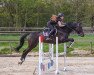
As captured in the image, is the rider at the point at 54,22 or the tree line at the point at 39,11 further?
the tree line at the point at 39,11

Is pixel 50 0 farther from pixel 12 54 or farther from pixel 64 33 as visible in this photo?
Result: pixel 64 33

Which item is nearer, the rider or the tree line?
the rider

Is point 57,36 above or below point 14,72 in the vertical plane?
above

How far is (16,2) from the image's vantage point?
127ft

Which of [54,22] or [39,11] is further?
[39,11]

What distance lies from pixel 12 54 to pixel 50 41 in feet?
23.2

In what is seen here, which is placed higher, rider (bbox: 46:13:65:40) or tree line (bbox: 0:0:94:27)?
rider (bbox: 46:13:65:40)

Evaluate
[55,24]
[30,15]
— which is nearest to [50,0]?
[30,15]

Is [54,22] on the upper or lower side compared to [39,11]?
upper

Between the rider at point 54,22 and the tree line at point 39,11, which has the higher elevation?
the rider at point 54,22

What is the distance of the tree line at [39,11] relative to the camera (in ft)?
126

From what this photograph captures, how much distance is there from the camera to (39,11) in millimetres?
40156

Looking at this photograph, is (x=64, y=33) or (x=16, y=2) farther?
(x=16, y=2)

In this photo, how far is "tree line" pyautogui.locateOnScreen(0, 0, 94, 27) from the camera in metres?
38.5
